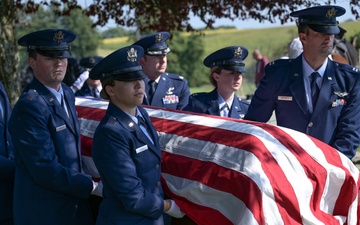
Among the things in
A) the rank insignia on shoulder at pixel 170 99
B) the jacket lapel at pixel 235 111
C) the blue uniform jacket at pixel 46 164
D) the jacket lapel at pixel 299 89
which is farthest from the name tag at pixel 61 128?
the rank insignia on shoulder at pixel 170 99

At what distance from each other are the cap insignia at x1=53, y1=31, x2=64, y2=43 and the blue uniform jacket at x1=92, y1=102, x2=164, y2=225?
0.76 m

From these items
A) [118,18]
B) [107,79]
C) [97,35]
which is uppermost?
[107,79]

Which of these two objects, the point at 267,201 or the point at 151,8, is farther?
the point at 151,8

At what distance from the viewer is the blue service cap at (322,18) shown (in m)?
3.97

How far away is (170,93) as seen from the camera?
5.62 metres

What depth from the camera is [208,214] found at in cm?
336

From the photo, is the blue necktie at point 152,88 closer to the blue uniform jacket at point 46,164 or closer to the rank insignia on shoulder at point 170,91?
the rank insignia on shoulder at point 170,91

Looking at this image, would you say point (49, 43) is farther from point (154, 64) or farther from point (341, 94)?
point (341, 94)

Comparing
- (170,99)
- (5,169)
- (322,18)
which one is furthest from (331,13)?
(5,169)

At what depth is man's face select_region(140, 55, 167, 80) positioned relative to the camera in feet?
17.7

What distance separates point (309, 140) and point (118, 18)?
17.9 ft

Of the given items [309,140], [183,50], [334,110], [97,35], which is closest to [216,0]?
[334,110]

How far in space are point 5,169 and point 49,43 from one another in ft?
2.77

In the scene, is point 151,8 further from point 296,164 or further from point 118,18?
point 296,164
